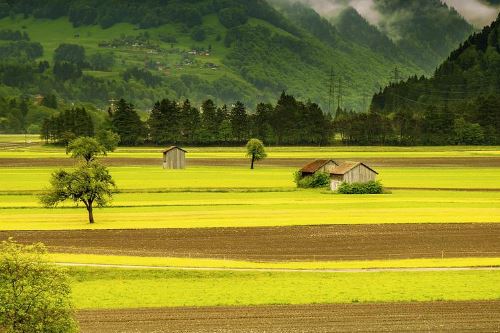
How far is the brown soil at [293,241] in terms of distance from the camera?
192 ft

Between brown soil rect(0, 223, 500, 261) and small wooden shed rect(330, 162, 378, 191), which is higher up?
small wooden shed rect(330, 162, 378, 191)

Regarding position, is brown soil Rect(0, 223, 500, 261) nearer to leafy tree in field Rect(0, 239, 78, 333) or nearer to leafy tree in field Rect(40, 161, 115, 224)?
leafy tree in field Rect(40, 161, 115, 224)

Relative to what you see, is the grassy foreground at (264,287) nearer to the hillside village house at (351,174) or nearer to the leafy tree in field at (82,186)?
the leafy tree in field at (82,186)

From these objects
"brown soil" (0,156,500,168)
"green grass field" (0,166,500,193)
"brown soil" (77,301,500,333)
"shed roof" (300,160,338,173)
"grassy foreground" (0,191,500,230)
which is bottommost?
"brown soil" (77,301,500,333)

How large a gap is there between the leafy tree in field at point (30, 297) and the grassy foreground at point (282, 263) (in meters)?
21.1

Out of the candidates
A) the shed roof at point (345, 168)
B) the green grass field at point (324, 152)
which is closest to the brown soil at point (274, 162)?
the green grass field at point (324, 152)

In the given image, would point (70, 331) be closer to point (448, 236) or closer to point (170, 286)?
point (170, 286)

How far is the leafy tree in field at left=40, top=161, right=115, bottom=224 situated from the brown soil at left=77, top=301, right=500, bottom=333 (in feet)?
114

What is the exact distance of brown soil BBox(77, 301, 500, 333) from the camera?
3842 centimetres

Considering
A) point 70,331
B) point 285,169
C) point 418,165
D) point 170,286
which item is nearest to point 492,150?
→ point 418,165

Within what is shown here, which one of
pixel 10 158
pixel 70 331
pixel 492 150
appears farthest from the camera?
pixel 492 150

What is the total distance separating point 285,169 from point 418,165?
2521 centimetres

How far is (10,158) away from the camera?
16738cm

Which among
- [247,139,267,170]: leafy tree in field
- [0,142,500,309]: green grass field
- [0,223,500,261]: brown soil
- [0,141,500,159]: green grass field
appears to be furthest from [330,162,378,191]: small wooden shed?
[0,141,500,159]: green grass field
